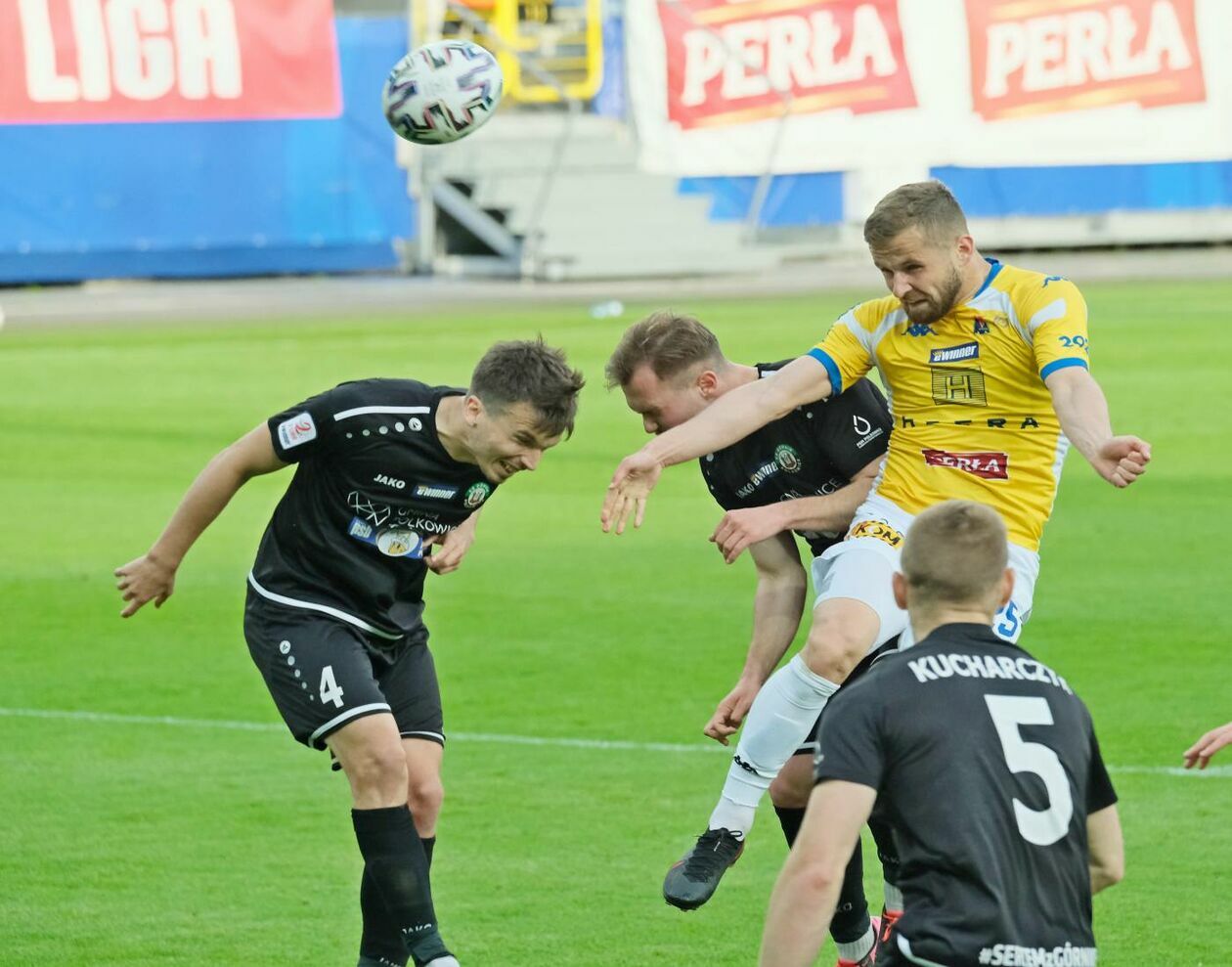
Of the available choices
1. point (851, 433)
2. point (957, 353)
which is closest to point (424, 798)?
point (851, 433)

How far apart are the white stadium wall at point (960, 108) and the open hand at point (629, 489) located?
30.3 m

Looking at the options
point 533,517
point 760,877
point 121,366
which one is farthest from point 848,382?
point 121,366

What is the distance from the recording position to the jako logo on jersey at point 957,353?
19.9 feet

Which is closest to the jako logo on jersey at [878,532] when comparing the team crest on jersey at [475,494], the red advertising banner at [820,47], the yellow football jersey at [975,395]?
the yellow football jersey at [975,395]

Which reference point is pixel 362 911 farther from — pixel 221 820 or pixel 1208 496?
pixel 1208 496

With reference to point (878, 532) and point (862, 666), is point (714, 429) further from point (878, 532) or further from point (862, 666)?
point (862, 666)

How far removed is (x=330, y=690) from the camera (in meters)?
5.72

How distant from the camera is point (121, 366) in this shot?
2283cm

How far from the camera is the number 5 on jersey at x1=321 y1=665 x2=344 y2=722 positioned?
5707 millimetres

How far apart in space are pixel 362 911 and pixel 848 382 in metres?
2.19

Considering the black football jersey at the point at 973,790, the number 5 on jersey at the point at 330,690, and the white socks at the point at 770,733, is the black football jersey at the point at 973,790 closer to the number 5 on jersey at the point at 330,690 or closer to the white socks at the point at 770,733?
the white socks at the point at 770,733

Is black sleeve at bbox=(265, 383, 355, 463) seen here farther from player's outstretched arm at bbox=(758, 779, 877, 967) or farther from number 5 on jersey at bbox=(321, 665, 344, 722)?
player's outstretched arm at bbox=(758, 779, 877, 967)

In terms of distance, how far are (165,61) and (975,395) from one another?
27.0m

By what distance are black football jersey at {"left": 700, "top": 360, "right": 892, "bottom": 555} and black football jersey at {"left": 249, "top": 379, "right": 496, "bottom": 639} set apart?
0.95 metres
